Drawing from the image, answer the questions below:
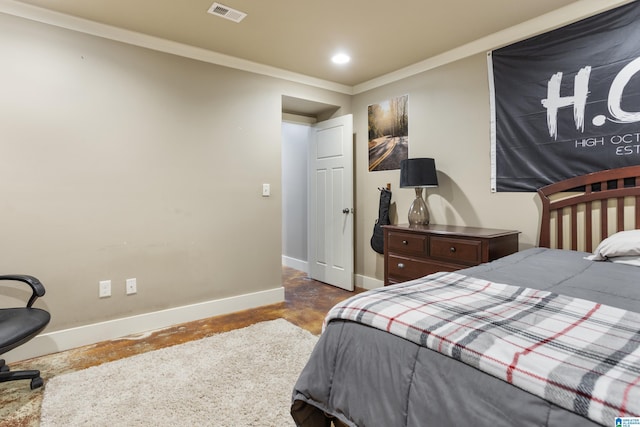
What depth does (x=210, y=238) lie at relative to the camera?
128 inches

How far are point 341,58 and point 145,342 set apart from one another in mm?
2976

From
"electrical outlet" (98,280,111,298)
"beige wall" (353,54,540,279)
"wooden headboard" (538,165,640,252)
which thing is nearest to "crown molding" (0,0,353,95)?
"beige wall" (353,54,540,279)

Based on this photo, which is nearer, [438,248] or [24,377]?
[24,377]

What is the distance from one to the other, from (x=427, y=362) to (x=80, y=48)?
3129 mm

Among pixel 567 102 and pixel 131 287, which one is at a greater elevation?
pixel 567 102

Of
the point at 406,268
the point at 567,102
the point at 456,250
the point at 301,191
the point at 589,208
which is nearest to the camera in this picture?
the point at 589,208

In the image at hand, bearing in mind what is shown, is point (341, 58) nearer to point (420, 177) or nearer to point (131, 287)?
point (420, 177)

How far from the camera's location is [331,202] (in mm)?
4191

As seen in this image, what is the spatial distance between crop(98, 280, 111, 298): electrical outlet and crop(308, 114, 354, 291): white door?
2349mm

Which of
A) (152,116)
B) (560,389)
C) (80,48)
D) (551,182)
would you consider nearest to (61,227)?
(152,116)

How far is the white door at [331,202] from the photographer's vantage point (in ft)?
13.0

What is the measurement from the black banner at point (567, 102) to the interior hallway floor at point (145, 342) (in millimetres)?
2015

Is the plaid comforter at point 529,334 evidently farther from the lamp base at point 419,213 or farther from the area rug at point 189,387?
the lamp base at point 419,213

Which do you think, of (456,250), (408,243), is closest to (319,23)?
(408,243)
